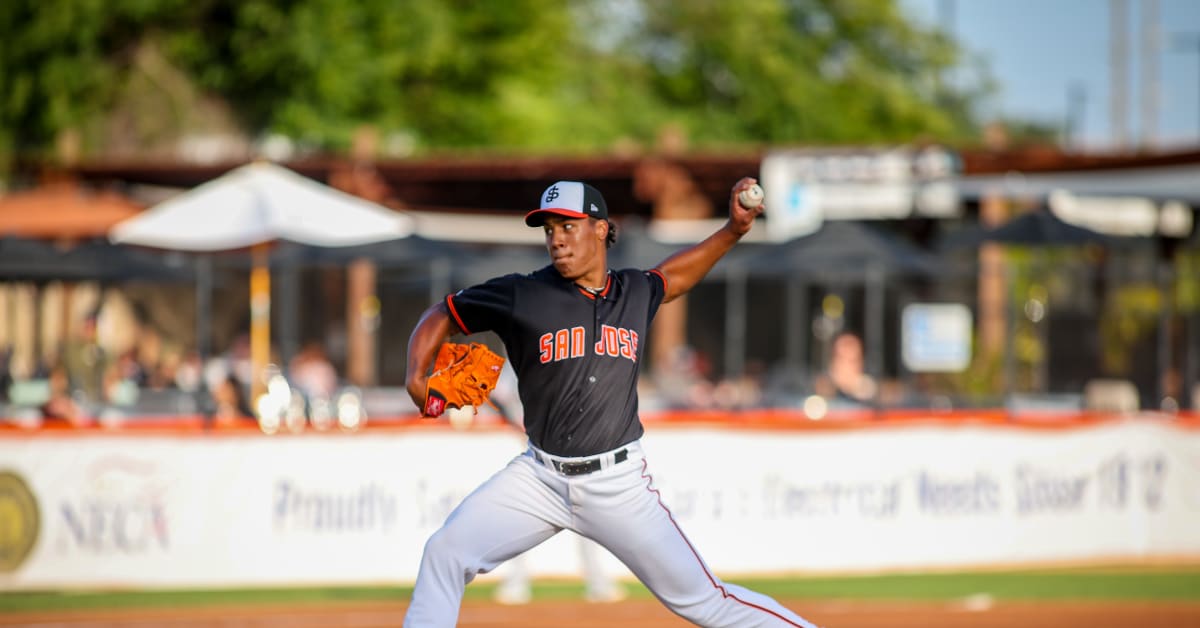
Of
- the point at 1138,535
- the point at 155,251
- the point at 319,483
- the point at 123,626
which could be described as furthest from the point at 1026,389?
the point at 123,626

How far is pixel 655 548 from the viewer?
6.56 m

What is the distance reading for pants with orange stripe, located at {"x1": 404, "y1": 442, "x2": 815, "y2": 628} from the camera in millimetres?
6555

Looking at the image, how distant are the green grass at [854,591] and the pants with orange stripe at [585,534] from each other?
6296mm

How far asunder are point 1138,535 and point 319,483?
23.8ft

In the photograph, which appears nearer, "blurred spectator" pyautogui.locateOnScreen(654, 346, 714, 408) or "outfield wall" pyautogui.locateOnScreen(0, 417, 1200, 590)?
"outfield wall" pyautogui.locateOnScreen(0, 417, 1200, 590)

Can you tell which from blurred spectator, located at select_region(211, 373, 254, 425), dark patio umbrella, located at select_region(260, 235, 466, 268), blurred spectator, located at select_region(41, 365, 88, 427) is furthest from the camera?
dark patio umbrella, located at select_region(260, 235, 466, 268)

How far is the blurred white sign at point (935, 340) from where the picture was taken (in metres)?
27.1

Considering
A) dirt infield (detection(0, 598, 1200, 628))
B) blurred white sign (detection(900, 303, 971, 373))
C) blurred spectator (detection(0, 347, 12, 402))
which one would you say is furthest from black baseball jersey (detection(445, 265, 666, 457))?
blurred white sign (detection(900, 303, 971, 373))

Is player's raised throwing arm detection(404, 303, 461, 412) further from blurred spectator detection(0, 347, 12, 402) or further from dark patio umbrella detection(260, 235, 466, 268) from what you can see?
blurred spectator detection(0, 347, 12, 402)

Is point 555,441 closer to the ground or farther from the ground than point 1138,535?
farther from the ground

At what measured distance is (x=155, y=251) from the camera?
19.4m

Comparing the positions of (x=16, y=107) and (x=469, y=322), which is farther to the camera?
(x=16, y=107)

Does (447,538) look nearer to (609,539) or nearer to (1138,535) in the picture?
(609,539)

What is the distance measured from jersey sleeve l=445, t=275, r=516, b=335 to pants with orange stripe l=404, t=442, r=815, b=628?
611mm
